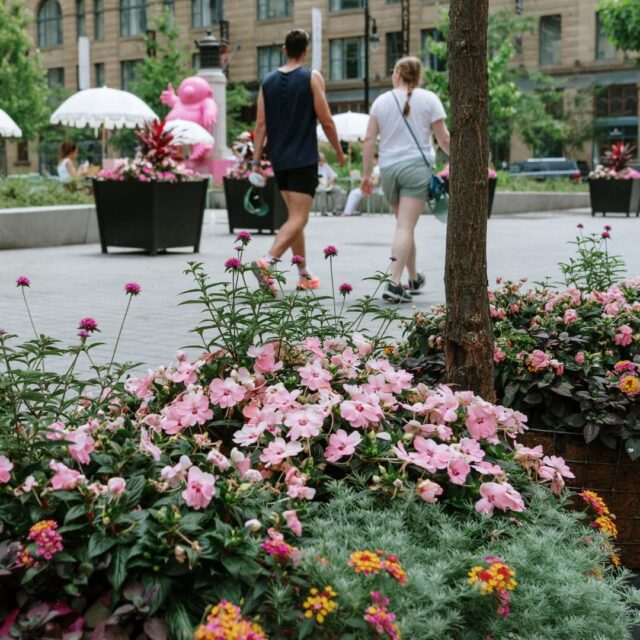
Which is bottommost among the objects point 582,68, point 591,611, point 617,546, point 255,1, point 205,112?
point 617,546

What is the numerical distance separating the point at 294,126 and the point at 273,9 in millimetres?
55313

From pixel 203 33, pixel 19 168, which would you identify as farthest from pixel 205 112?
pixel 19 168

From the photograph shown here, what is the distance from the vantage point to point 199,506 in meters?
2.27

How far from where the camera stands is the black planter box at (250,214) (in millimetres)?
18266

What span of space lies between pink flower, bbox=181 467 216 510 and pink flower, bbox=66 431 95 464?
0.28m

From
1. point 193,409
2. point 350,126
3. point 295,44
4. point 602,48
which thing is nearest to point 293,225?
point 295,44

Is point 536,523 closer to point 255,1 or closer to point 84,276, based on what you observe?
point 84,276

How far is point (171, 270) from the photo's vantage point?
467 inches

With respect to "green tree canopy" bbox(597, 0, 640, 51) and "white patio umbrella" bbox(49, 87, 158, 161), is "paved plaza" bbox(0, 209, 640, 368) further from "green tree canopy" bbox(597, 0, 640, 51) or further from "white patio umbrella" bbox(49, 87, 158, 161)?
"green tree canopy" bbox(597, 0, 640, 51)

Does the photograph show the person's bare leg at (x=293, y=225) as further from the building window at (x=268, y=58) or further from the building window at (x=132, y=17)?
the building window at (x=132, y=17)

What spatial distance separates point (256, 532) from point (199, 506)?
127mm

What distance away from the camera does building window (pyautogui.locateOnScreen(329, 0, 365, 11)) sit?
59.8m

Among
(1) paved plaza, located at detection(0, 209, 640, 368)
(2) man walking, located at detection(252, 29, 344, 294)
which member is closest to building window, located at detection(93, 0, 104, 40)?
(1) paved plaza, located at detection(0, 209, 640, 368)

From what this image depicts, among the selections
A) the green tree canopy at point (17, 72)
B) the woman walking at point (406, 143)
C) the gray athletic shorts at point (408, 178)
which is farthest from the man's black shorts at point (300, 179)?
the green tree canopy at point (17, 72)
